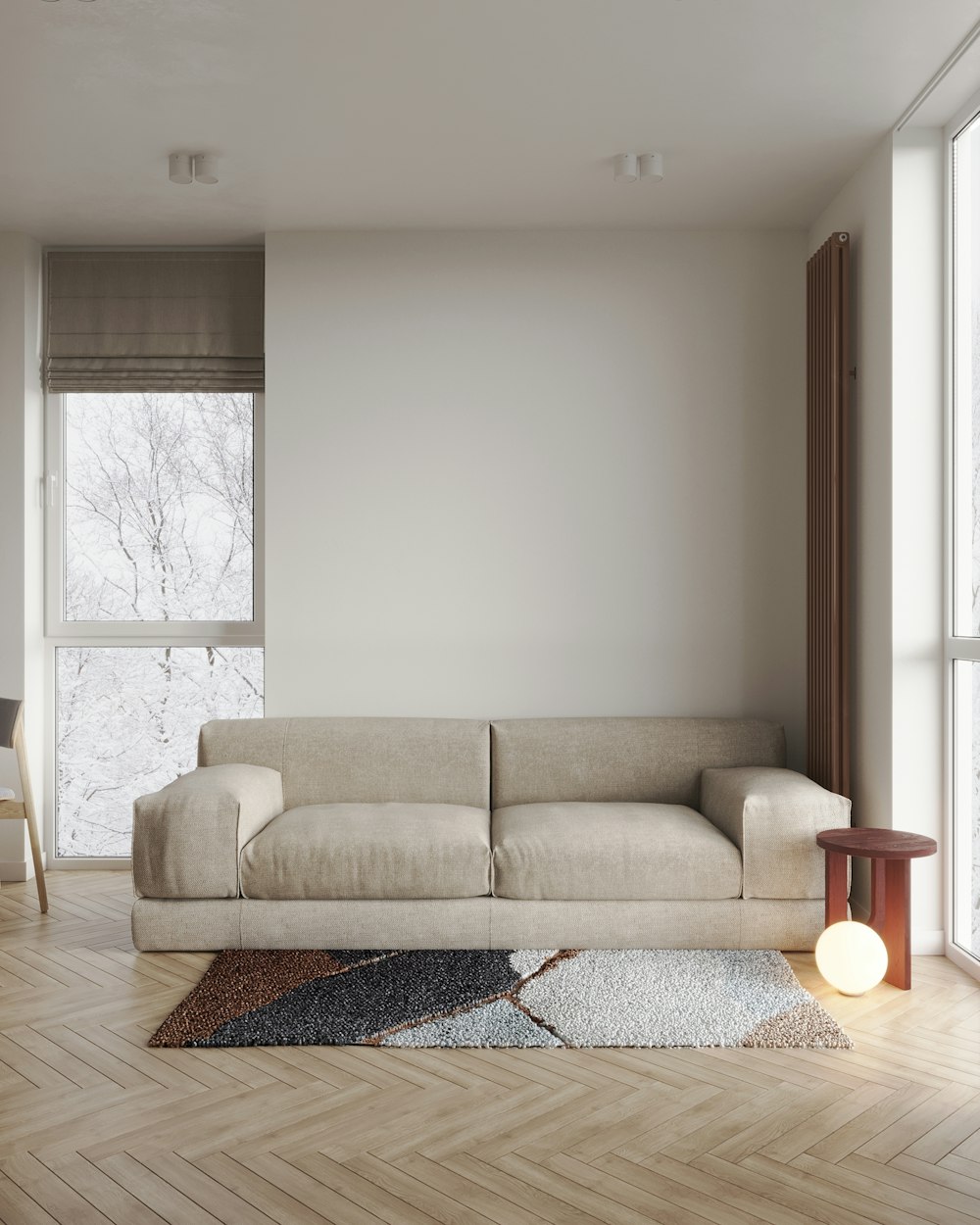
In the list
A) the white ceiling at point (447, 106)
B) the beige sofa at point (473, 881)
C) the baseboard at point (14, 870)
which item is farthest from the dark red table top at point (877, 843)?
the baseboard at point (14, 870)

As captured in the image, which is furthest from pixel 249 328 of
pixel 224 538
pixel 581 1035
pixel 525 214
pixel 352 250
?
pixel 581 1035

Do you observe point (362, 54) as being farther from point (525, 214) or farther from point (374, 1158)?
point (374, 1158)

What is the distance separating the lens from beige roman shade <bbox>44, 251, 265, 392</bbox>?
205 inches

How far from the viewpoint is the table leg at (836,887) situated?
3.78 meters

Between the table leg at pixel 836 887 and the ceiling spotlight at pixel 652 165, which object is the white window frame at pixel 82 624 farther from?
the table leg at pixel 836 887

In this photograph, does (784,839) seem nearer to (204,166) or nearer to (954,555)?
(954,555)

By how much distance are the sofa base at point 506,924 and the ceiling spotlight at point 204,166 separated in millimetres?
2719

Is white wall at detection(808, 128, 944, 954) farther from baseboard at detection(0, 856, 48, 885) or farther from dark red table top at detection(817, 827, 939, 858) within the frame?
baseboard at detection(0, 856, 48, 885)

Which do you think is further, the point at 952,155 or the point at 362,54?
the point at 952,155

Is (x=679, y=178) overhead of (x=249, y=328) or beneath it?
overhead

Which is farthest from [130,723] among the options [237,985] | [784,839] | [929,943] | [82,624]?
[929,943]

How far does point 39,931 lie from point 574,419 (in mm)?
3081

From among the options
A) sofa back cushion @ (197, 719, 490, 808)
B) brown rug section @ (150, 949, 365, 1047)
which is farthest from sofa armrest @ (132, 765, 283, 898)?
sofa back cushion @ (197, 719, 490, 808)

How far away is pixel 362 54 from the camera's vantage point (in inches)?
134
